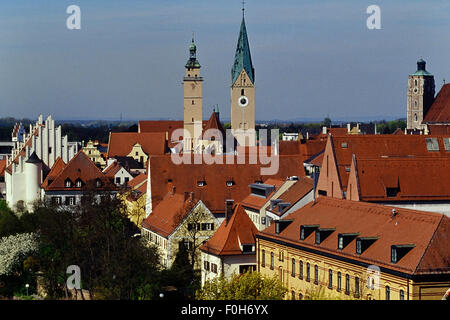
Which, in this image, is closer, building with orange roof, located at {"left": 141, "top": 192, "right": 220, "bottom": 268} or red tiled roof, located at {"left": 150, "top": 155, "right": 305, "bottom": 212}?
building with orange roof, located at {"left": 141, "top": 192, "right": 220, "bottom": 268}

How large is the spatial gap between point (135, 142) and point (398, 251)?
352ft

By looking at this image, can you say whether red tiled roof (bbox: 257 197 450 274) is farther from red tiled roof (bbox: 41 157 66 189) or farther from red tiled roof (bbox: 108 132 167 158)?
red tiled roof (bbox: 108 132 167 158)

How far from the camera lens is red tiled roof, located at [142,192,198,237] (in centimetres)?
5231

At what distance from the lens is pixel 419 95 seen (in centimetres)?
15138

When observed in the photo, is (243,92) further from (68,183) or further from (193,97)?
(68,183)

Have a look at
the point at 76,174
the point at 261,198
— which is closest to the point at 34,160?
the point at 76,174

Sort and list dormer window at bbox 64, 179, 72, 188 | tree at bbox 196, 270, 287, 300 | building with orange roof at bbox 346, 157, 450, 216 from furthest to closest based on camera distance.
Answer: dormer window at bbox 64, 179, 72, 188 < building with orange roof at bbox 346, 157, 450, 216 < tree at bbox 196, 270, 287, 300

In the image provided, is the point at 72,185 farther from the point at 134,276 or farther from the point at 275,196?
the point at 134,276

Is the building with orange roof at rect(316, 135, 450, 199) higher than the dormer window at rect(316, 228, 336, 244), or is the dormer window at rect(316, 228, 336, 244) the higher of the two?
the building with orange roof at rect(316, 135, 450, 199)

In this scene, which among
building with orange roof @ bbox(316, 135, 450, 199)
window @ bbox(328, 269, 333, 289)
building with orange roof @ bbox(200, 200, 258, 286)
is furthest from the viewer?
building with orange roof @ bbox(316, 135, 450, 199)

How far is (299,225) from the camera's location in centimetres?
3919

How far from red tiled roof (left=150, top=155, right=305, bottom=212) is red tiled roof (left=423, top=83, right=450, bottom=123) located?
2760 inches

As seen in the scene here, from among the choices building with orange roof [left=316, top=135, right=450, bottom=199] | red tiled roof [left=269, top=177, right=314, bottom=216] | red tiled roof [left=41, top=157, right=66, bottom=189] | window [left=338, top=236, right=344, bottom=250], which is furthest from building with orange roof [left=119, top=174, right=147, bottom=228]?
window [left=338, top=236, right=344, bottom=250]
